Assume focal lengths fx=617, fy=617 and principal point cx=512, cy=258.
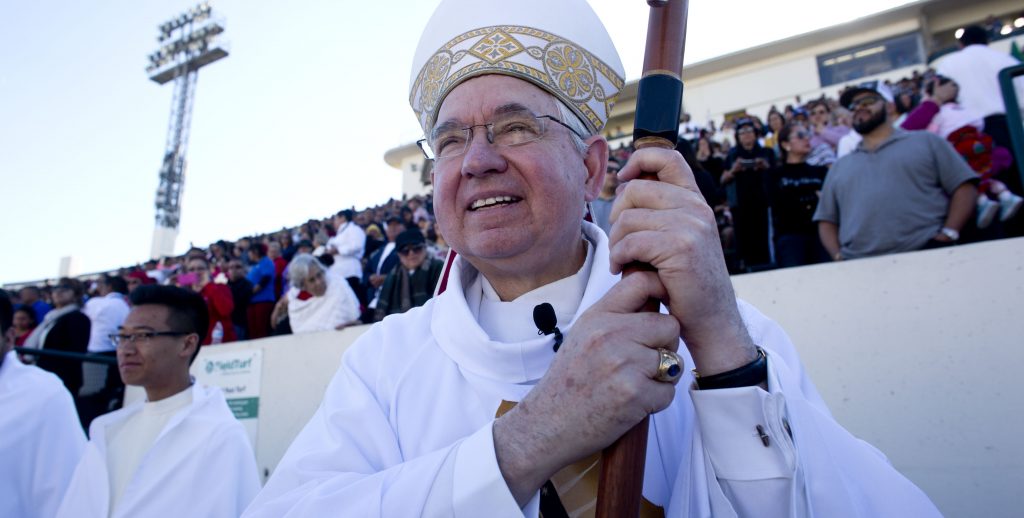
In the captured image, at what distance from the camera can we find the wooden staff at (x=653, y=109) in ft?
3.81

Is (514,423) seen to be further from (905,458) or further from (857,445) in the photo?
(905,458)

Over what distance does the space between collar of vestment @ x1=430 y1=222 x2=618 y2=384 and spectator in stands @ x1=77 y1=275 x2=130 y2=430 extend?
640cm

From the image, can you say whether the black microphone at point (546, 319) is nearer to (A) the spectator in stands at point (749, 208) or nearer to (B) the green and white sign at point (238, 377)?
(A) the spectator in stands at point (749, 208)

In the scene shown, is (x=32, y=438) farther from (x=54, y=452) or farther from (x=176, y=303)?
(x=176, y=303)

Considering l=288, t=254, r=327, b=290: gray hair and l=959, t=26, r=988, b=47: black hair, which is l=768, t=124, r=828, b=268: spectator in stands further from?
l=288, t=254, r=327, b=290: gray hair

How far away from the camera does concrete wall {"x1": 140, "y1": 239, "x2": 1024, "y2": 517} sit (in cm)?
332

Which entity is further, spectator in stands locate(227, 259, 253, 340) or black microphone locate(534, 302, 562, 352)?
spectator in stands locate(227, 259, 253, 340)

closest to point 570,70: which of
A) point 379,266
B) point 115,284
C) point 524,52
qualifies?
point 524,52

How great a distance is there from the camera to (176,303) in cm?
460

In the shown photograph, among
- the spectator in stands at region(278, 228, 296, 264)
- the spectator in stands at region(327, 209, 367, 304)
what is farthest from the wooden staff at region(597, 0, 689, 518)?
the spectator in stands at region(278, 228, 296, 264)

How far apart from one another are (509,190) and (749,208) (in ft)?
15.7

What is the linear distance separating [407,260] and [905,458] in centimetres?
506

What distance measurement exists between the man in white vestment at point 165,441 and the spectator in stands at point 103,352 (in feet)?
9.34

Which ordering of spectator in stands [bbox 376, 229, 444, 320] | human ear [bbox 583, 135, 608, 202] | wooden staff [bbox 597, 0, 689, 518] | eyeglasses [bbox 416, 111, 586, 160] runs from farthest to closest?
1. spectator in stands [bbox 376, 229, 444, 320]
2. human ear [bbox 583, 135, 608, 202]
3. eyeglasses [bbox 416, 111, 586, 160]
4. wooden staff [bbox 597, 0, 689, 518]
